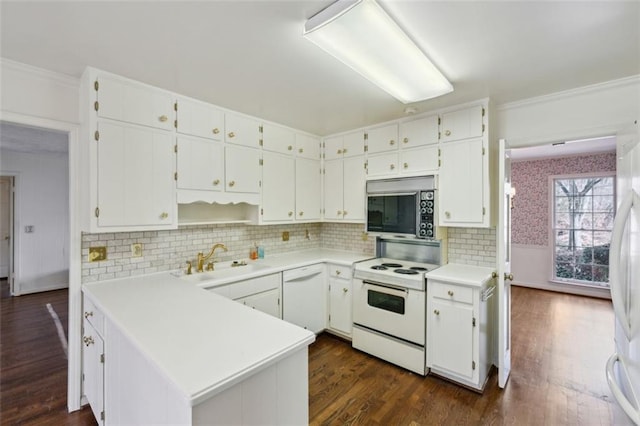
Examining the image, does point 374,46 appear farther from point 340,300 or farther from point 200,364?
point 340,300

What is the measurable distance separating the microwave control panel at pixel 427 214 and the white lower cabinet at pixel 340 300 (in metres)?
0.88

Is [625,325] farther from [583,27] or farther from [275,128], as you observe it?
[275,128]

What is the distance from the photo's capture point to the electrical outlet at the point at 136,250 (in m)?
2.47

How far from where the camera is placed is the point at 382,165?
3271 mm

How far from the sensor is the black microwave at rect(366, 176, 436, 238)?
2854 millimetres

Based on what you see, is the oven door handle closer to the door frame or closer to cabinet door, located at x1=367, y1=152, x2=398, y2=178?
cabinet door, located at x1=367, y1=152, x2=398, y2=178

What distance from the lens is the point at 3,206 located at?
5.84m

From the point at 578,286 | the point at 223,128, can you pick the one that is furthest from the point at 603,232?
the point at 223,128

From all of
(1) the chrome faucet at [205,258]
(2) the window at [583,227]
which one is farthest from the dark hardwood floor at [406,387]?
(2) the window at [583,227]

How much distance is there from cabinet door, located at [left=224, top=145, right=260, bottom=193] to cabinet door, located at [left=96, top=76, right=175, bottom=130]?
59 centimetres

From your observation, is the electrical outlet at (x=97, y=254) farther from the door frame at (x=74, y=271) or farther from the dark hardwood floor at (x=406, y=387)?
the dark hardwood floor at (x=406, y=387)

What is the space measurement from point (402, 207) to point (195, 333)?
7.44 feet

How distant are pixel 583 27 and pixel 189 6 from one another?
2.00 m

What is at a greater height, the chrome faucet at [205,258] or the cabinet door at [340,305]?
the chrome faucet at [205,258]
